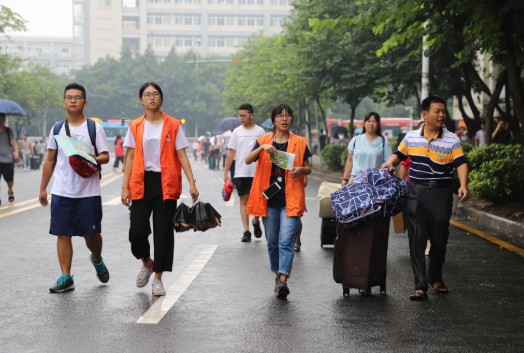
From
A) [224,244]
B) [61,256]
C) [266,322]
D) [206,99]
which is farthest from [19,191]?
[206,99]

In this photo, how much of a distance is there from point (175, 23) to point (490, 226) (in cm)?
14751

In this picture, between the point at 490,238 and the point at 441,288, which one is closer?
the point at 441,288

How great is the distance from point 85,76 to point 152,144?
10459 cm

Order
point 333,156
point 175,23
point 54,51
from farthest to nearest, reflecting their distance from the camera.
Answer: point 54,51, point 175,23, point 333,156

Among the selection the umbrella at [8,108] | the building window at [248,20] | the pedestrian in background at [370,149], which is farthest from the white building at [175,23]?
the pedestrian in background at [370,149]

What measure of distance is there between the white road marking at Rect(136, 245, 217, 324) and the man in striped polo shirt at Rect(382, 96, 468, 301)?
6.50 ft

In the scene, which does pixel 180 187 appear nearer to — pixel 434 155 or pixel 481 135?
pixel 434 155

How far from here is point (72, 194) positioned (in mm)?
7633

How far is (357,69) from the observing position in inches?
1119

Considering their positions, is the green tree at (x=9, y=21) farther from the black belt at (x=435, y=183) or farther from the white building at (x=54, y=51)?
the white building at (x=54, y=51)

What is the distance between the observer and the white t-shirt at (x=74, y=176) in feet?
25.1

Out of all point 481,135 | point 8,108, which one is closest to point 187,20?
point 481,135

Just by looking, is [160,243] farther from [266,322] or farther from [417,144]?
[417,144]

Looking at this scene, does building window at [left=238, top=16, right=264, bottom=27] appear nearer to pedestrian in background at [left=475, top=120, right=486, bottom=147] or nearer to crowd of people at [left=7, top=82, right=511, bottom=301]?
pedestrian in background at [left=475, top=120, right=486, bottom=147]
